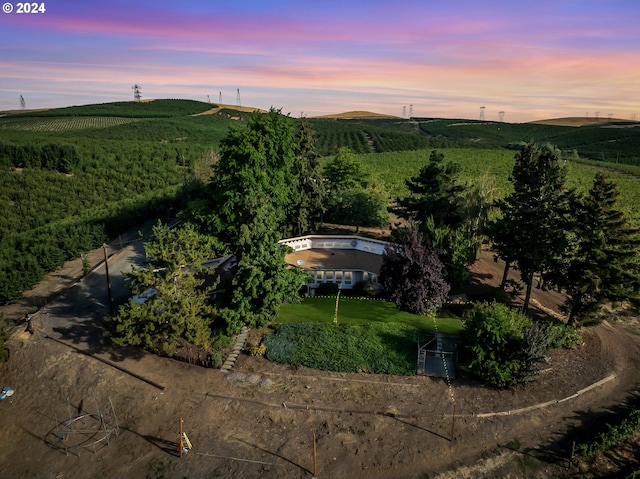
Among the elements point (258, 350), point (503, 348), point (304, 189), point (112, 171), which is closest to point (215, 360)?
point (258, 350)

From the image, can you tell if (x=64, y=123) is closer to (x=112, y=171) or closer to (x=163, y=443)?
(x=112, y=171)

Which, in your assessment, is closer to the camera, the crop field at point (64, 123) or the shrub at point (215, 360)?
the shrub at point (215, 360)

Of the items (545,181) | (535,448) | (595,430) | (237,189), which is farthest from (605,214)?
(237,189)

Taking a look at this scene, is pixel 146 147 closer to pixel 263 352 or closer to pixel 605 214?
pixel 263 352

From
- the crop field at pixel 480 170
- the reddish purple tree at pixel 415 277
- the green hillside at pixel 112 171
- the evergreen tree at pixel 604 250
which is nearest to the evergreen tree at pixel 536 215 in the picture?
the evergreen tree at pixel 604 250

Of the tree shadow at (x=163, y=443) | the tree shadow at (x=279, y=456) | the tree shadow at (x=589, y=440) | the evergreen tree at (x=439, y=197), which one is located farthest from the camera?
the evergreen tree at (x=439, y=197)

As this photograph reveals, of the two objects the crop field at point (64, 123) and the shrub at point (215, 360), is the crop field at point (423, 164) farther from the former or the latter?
the crop field at point (64, 123)

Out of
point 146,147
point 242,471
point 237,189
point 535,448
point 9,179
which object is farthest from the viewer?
point 146,147

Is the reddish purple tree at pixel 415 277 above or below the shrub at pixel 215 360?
above
